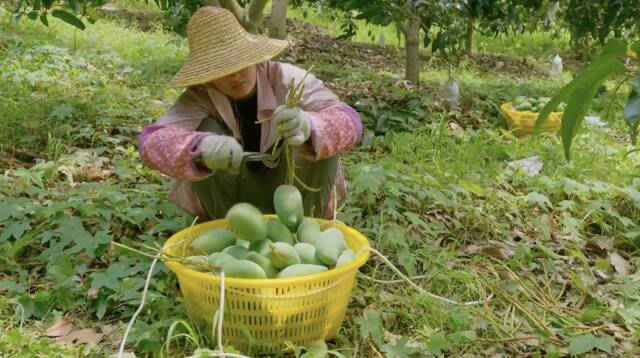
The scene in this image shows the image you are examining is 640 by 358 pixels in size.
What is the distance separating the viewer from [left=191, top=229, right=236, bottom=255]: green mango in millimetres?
1676

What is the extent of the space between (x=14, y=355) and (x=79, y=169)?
1.36 m

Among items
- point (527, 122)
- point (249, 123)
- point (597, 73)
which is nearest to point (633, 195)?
point (527, 122)

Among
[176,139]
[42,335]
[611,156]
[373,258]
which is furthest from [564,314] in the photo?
[611,156]

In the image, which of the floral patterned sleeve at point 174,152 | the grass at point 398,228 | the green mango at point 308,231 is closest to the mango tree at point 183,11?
the grass at point 398,228

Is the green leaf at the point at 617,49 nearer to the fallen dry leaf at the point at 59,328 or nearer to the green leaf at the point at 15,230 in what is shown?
the fallen dry leaf at the point at 59,328

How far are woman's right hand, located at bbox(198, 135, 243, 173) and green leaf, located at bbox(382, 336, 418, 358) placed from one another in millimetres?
591

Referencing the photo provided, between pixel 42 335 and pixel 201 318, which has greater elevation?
pixel 201 318

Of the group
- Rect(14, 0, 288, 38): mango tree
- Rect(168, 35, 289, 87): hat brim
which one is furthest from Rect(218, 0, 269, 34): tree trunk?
Rect(168, 35, 289, 87): hat brim

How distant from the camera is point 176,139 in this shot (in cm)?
174

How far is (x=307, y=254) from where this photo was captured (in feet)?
5.36

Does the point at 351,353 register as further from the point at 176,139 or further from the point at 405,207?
the point at 405,207

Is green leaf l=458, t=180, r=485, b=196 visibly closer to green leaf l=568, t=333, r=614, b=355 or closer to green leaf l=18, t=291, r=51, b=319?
green leaf l=568, t=333, r=614, b=355

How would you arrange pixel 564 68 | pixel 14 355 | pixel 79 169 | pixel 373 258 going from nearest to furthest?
1. pixel 14 355
2. pixel 373 258
3. pixel 79 169
4. pixel 564 68

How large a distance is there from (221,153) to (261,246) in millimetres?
259
